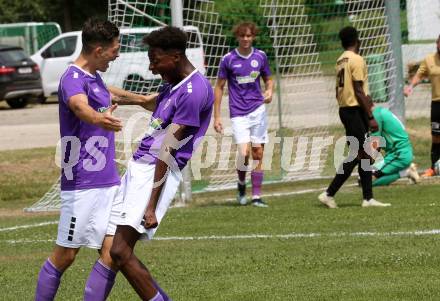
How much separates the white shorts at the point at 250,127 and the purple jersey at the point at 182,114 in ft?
20.3

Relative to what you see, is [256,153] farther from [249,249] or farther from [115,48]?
[115,48]

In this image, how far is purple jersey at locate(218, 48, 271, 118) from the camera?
44.0ft

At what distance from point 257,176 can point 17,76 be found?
18377mm

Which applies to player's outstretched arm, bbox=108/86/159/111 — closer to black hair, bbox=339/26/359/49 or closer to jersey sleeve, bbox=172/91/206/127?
jersey sleeve, bbox=172/91/206/127

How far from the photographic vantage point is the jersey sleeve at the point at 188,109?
6949 mm

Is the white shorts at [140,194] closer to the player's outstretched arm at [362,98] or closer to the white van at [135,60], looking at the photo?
the player's outstretched arm at [362,98]

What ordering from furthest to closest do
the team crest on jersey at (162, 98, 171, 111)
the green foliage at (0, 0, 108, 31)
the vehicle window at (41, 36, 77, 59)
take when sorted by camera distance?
the green foliage at (0, 0, 108, 31) < the vehicle window at (41, 36, 77, 59) < the team crest on jersey at (162, 98, 171, 111)

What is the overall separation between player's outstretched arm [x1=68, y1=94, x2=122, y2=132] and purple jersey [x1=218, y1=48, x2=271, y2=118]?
6.49m

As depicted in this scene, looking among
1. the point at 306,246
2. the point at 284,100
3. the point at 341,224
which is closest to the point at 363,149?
the point at 341,224

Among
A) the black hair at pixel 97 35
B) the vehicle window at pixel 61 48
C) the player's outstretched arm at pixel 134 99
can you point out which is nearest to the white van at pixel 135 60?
the player's outstretched arm at pixel 134 99

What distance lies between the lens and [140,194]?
Answer: 23.0 feet

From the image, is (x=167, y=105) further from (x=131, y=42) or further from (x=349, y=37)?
(x=131, y=42)

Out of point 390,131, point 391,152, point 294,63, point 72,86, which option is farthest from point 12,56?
point 72,86

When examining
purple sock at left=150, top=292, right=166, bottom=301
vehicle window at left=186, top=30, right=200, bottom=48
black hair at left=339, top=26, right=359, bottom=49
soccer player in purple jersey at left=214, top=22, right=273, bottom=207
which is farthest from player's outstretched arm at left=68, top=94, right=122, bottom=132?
vehicle window at left=186, top=30, right=200, bottom=48
